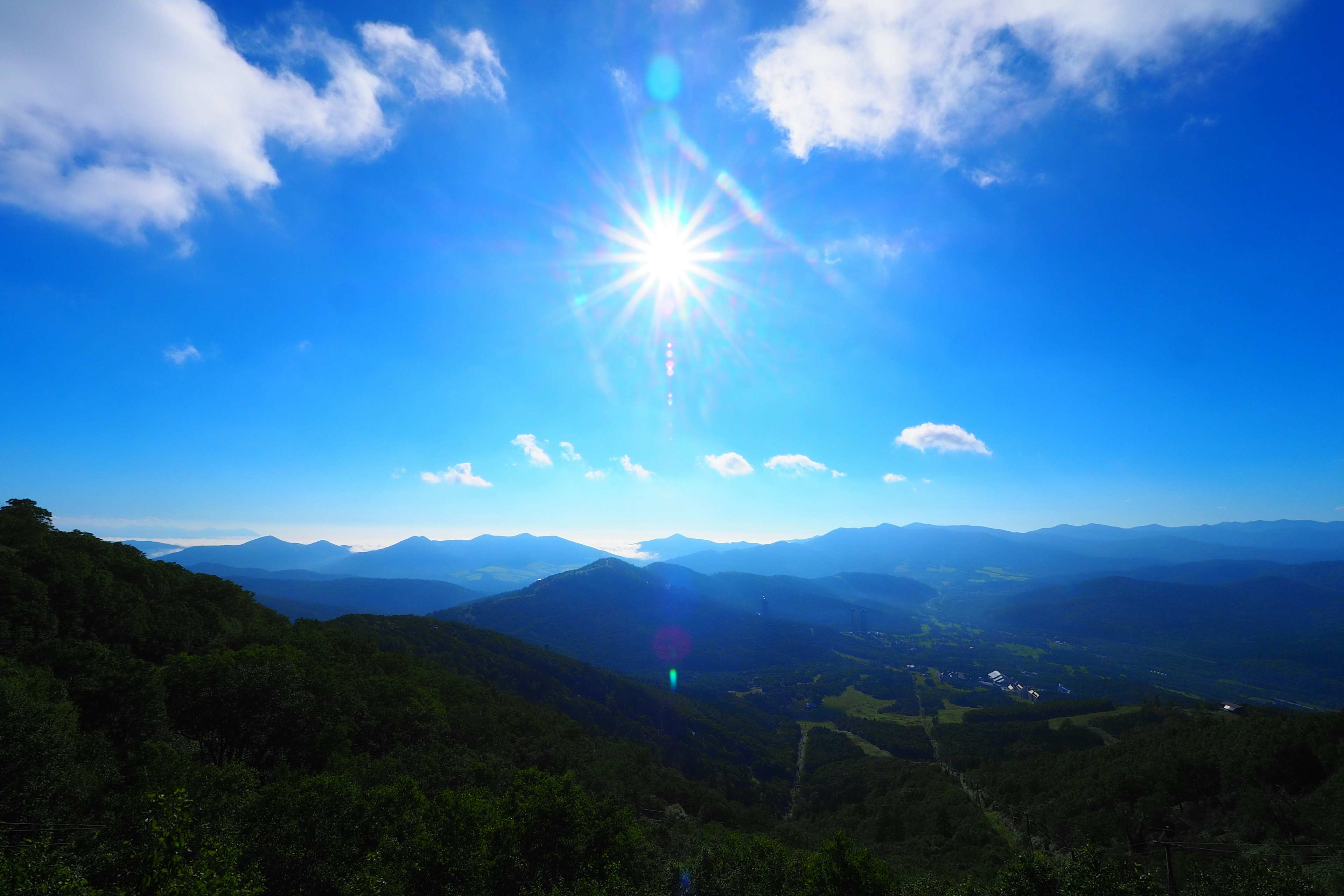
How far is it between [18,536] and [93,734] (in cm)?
4111

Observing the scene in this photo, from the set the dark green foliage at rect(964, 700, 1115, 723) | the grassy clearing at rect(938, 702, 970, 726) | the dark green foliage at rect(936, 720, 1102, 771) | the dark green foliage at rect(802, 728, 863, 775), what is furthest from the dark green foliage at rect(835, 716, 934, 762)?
the dark green foliage at rect(964, 700, 1115, 723)

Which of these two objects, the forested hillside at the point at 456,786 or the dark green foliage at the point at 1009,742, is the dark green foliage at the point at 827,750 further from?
the dark green foliage at the point at 1009,742

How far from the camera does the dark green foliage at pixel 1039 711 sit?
150 m

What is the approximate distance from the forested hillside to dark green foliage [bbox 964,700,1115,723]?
82.8 ft

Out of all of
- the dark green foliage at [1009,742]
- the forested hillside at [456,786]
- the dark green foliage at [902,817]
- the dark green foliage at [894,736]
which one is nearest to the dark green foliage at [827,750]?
the dark green foliage at [902,817]

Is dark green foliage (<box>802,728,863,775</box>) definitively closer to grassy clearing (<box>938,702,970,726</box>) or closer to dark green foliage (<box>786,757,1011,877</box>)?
dark green foliage (<box>786,757,1011,877</box>)

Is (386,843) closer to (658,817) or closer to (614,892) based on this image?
(614,892)

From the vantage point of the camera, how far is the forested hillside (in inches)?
1030

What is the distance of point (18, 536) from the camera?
56.2 m

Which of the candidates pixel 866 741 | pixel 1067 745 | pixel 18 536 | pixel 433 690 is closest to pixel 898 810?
pixel 1067 745

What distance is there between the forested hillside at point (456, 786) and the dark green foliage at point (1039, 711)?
25.2 meters

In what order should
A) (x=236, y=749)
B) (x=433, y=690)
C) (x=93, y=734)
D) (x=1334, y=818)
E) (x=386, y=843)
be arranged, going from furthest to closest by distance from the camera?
1. (x=433, y=690)
2. (x=1334, y=818)
3. (x=236, y=749)
4. (x=93, y=734)
5. (x=386, y=843)

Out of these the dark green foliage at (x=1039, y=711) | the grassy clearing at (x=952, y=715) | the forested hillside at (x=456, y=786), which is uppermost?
the forested hillside at (x=456, y=786)

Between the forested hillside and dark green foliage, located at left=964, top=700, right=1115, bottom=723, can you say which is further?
dark green foliage, located at left=964, top=700, right=1115, bottom=723
